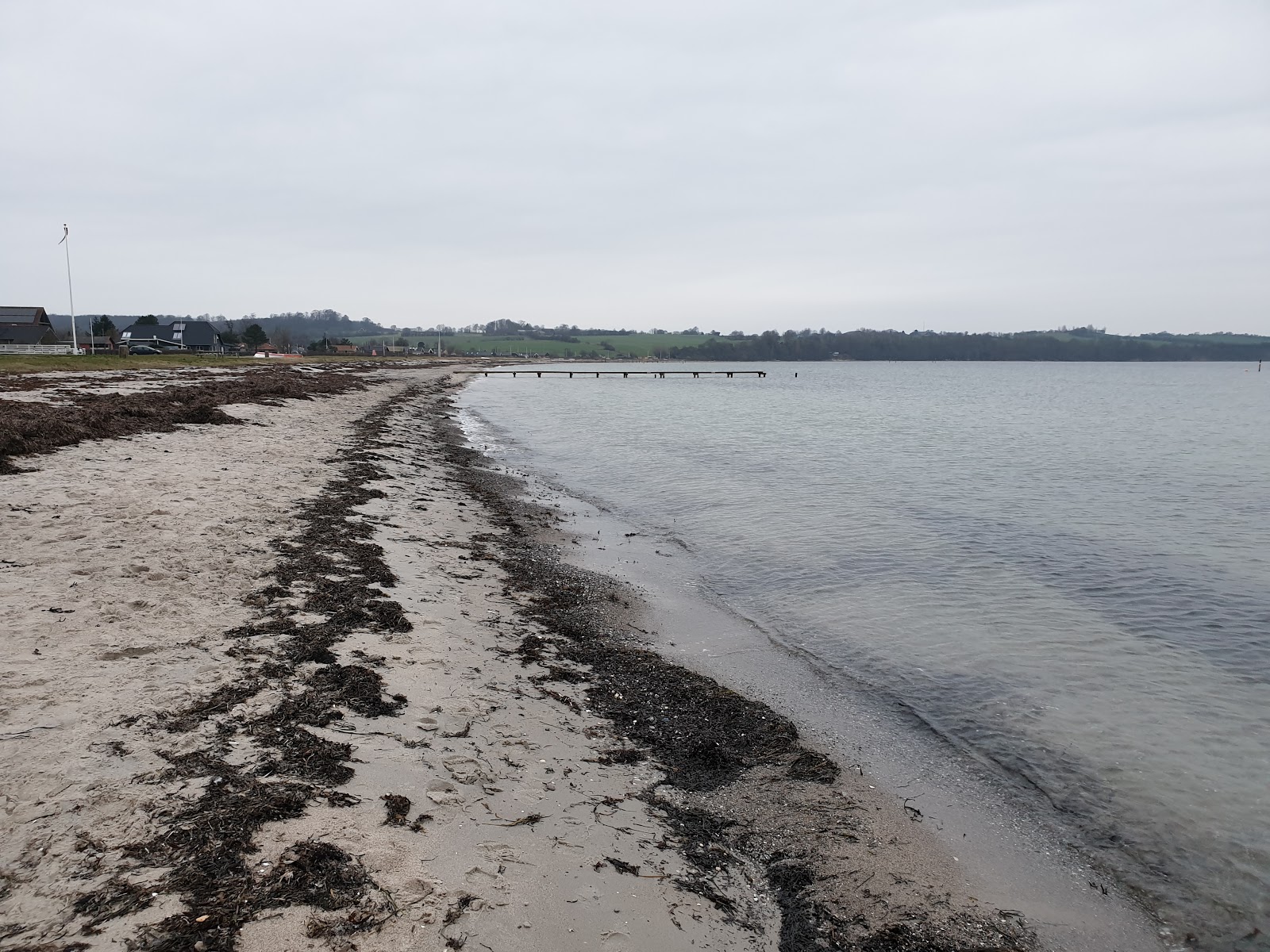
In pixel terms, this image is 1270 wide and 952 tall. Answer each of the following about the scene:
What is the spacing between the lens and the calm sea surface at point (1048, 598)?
5633 mm

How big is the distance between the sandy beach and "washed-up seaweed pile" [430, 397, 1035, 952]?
24mm

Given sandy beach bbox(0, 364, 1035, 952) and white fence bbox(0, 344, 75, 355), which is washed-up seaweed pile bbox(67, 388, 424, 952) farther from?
white fence bbox(0, 344, 75, 355)

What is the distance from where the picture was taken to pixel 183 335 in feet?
320

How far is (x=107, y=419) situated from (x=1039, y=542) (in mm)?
20600

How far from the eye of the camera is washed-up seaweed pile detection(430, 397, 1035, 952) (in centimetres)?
389

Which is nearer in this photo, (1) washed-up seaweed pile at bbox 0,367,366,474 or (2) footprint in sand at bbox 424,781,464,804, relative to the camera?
(2) footprint in sand at bbox 424,781,464,804

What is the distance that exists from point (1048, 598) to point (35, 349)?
76.0m

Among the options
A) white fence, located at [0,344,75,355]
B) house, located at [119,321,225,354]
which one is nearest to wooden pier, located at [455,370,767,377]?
house, located at [119,321,225,354]

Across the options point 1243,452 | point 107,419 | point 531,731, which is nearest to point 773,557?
point 531,731

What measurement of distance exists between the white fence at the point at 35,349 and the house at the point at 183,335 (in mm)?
28515

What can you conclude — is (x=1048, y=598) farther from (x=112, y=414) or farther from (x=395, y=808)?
(x=112, y=414)

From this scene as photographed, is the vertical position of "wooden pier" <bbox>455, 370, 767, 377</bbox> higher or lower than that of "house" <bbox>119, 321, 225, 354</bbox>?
lower

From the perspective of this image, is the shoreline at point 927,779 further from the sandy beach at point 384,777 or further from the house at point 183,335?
the house at point 183,335

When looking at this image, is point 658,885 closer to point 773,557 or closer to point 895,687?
point 895,687
